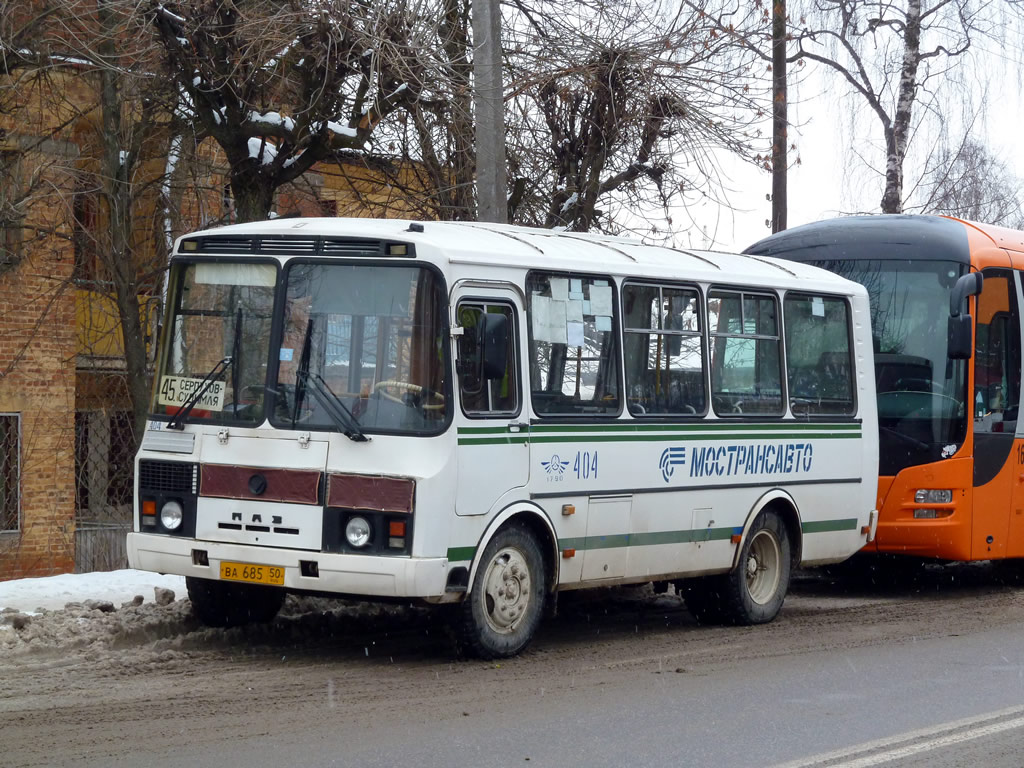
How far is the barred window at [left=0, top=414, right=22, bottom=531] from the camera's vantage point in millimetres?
18953

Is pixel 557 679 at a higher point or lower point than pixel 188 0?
lower

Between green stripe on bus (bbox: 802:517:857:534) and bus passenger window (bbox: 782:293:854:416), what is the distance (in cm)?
93

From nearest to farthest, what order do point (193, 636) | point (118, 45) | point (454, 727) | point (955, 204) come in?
point (454, 727) → point (193, 636) → point (118, 45) → point (955, 204)

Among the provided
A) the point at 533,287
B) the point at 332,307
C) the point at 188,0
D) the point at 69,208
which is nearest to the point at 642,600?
the point at 533,287

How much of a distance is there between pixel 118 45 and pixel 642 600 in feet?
25.0

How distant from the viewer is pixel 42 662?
28.8 ft

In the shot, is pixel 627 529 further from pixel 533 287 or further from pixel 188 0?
pixel 188 0

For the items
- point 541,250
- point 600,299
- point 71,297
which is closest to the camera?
point 541,250

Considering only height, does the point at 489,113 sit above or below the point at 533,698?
above

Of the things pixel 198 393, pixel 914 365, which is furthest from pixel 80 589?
pixel 914 365

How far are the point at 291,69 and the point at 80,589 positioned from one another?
563 cm

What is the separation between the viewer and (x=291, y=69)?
1408 cm

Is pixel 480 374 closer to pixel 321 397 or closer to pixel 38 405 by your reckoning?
pixel 321 397

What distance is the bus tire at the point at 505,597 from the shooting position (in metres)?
9.21
